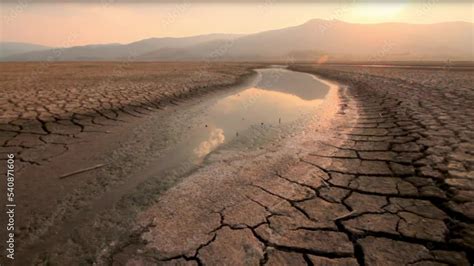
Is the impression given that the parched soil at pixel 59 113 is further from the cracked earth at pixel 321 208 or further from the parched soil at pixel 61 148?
the cracked earth at pixel 321 208

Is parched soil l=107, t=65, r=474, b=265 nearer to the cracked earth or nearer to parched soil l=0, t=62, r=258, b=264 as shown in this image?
the cracked earth

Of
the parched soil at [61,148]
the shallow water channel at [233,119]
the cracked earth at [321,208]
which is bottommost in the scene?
the shallow water channel at [233,119]

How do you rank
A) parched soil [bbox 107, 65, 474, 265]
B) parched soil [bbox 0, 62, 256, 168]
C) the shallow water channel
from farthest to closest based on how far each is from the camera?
the shallow water channel
parched soil [bbox 0, 62, 256, 168]
parched soil [bbox 107, 65, 474, 265]

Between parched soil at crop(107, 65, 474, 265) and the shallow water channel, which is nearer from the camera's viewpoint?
parched soil at crop(107, 65, 474, 265)

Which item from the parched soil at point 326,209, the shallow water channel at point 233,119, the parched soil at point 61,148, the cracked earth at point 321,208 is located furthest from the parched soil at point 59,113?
the parched soil at point 326,209

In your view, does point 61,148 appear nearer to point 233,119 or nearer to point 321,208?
point 233,119

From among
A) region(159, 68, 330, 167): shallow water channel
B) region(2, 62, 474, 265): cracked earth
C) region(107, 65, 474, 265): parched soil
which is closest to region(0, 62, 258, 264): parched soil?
region(2, 62, 474, 265): cracked earth

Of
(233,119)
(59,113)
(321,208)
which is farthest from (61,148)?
(321,208)

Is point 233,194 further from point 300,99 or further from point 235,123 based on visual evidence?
point 300,99

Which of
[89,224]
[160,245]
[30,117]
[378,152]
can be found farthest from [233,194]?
[30,117]
